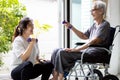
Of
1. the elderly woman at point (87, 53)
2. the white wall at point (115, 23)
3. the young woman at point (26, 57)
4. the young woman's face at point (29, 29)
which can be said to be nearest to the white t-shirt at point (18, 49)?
the young woman at point (26, 57)

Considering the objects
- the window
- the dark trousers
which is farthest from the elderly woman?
the window

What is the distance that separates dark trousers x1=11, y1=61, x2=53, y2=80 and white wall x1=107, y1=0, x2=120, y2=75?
1.99 m

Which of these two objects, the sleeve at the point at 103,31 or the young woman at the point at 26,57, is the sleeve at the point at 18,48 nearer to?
the young woman at the point at 26,57

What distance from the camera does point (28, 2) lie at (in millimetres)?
5117

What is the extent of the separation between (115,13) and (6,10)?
2.06m

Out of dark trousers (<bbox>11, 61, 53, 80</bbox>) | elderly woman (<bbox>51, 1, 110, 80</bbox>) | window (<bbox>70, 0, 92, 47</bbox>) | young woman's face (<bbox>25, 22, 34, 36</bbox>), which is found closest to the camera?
dark trousers (<bbox>11, 61, 53, 80</bbox>)

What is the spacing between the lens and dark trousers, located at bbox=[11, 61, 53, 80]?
309cm

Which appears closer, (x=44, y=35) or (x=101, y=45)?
(x=101, y=45)

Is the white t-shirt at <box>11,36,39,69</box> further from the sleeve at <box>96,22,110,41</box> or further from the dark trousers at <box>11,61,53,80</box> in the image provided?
the sleeve at <box>96,22,110,41</box>

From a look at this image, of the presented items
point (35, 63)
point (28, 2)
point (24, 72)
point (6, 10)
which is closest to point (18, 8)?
point (6, 10)

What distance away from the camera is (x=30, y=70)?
125 inches

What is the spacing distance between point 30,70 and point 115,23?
2.47m

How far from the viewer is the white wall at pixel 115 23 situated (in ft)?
16.5

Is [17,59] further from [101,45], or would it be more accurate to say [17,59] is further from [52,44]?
[52,44]
